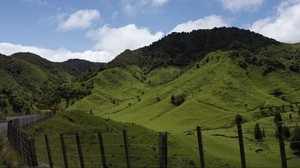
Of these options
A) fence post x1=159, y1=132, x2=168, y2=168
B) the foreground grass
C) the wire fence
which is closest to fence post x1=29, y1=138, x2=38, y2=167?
the wire fence

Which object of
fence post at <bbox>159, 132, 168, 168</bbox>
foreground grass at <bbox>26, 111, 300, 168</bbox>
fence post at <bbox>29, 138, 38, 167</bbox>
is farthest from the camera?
foreground grass at <bbox>26, 111, 300, 168</bbox>

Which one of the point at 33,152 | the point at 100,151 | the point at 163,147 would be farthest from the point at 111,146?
the point at 163,147

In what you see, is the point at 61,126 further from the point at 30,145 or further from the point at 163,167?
the point at 163,167

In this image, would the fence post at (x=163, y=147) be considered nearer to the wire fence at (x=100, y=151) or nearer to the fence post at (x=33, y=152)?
the wire fence at (x=100, y=151)

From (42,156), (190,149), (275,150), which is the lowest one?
(275,150)

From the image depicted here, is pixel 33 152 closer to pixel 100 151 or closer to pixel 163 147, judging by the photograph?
pixel 100 151

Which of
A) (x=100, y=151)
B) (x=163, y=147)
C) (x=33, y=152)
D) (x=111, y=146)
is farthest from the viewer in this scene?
(x=111, y=146)

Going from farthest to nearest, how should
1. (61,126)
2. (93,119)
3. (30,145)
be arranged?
(93,119), (61,126), (30,145)

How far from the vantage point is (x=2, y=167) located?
113 feet

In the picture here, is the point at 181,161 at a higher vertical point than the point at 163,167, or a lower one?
lower

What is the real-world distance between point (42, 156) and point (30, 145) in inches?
644

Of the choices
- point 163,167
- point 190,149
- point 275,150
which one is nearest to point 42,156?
point 163,167

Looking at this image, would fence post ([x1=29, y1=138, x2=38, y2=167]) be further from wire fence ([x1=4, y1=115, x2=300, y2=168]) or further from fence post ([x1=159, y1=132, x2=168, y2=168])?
fence post ([x1=159, y1=132, x2=168, y2=168])

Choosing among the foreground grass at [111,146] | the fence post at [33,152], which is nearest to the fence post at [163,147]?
the fence post at [33,152]
